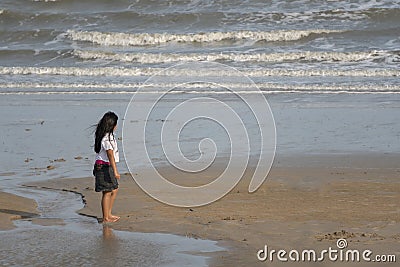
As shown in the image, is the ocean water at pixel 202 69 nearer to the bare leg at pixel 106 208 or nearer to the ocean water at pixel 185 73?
the ocean water at pixel 185 73

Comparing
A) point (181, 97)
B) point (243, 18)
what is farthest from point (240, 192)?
point (243, 18)

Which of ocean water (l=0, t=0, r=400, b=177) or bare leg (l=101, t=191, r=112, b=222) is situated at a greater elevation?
ocean water (l=0, t=0, r=400, b=177)

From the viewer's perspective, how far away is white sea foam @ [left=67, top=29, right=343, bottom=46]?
93.6 feet

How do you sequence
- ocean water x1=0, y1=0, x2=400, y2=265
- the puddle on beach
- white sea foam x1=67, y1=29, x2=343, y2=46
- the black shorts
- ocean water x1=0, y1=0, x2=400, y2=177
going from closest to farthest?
the puddle on beach → the black shorts → ocean water x1=0, y1=0, x2=400, y2=265 → ocean water x1=0, y1=0, x2=400, y2=177 → white sea foam x1=67, y1=29, x2=343, y2=46

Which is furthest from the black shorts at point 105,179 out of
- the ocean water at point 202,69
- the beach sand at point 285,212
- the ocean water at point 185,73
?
the ocean water at point 202,69

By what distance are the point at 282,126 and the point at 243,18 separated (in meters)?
19.9

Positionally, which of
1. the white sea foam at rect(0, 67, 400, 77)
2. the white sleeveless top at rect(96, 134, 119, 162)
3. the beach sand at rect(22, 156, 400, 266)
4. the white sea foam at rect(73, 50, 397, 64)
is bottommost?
the beach sand at rect(22, 156, 400, 266)

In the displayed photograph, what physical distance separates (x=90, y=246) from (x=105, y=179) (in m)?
1.17

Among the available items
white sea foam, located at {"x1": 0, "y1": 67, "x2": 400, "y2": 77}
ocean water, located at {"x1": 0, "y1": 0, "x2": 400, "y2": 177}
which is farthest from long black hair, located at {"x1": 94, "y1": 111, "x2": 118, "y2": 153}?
white sea foam, located at {"x1": 0, "y1": 67, "x2": 400, "y2": 77}

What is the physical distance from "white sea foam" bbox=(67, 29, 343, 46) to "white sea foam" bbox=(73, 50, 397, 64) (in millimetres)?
2902

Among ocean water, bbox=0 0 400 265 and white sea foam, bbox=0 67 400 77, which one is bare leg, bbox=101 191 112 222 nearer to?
ocean water, bbox=0 0 400 265

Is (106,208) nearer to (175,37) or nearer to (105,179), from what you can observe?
(105,179)

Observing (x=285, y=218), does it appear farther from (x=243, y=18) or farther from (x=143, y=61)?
(x=243, y=18)

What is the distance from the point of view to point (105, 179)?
266 inches
